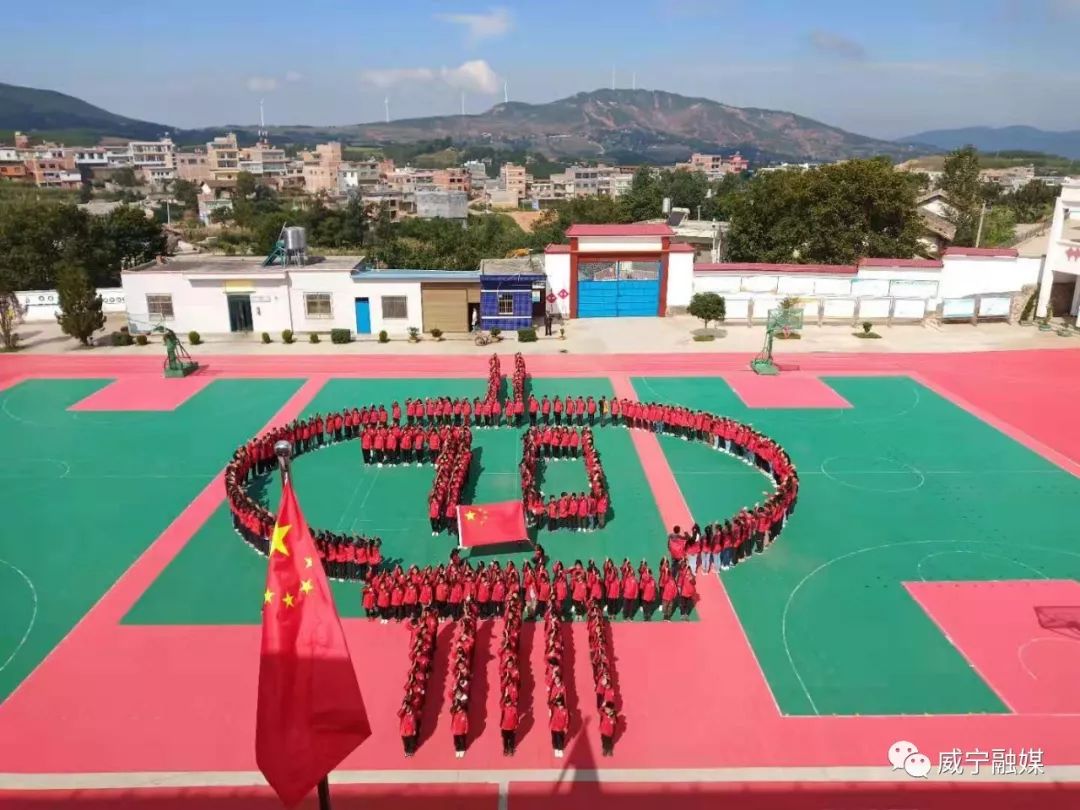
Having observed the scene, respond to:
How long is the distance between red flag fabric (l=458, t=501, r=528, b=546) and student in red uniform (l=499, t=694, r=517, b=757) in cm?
474

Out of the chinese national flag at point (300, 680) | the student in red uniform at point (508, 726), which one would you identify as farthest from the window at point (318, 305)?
the chinese national flag at point (300, 680)

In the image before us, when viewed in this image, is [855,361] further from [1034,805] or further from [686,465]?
[1034,805]

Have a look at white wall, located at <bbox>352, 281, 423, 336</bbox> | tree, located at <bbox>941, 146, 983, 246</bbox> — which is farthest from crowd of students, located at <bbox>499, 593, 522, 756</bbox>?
tree, located at <bbox>941, 146, 983, 246</bbox>

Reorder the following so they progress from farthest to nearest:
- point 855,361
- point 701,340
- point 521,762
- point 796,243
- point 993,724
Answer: point 796,243 < point 701,340 < point 855,361 < point 993,724 < point 521,762

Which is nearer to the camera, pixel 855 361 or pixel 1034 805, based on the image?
pixel 1034 805

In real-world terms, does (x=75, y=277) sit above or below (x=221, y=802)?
above

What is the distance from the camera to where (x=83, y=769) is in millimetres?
9969

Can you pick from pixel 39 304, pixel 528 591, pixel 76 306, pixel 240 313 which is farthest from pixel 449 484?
pixel 39 304

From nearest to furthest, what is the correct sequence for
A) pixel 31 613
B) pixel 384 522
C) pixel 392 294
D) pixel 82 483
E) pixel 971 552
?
pixel 31 613
pixel 971 552
pixel 384 522
pixel 82 483
pixel 392 294

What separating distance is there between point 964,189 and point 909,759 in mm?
61292

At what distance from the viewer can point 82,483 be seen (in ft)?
60.8

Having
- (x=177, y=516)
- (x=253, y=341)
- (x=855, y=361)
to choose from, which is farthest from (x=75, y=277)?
(x=855, y=361)

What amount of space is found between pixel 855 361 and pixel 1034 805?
21458mm

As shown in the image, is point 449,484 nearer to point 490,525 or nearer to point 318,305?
point 490,525
